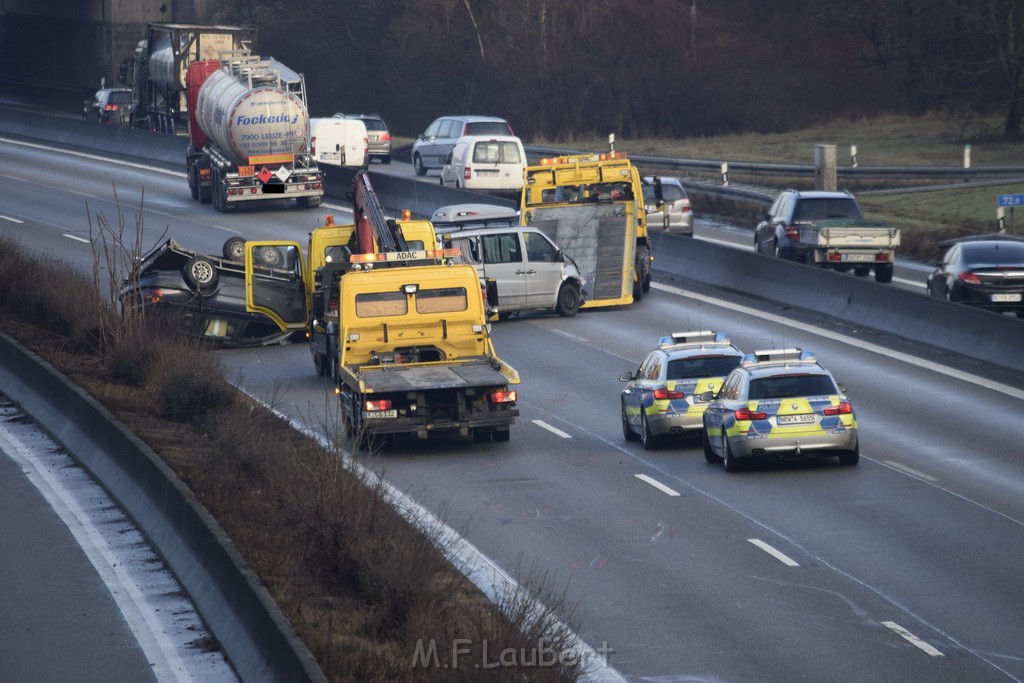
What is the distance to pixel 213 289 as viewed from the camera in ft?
95.7

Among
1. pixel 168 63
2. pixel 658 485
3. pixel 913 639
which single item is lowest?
pixel 658 485

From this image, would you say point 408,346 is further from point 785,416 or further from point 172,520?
point 172,520

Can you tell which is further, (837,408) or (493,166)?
(493,166)

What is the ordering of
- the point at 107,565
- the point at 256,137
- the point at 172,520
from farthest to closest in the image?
the point at 256,137 < the point at 172,520 < the point at 107,565

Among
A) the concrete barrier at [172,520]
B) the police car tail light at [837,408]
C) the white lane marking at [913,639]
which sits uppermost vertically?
the police car tail light at [837,408]

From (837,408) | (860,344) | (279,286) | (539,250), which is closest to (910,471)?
(837,408)

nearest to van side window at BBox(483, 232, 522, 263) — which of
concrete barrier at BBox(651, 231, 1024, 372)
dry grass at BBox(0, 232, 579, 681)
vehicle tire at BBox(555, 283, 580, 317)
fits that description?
vehicle tire at BBox(555, 283, 580, 317)

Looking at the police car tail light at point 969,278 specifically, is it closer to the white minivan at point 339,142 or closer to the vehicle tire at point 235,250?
the vehicle tire at point 235,250

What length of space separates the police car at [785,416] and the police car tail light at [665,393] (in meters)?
1.24

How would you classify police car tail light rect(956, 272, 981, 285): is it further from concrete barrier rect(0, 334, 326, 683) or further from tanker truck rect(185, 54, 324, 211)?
tanker truck rect(185, 54, 324, 211)

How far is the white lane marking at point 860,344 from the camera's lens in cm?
2525

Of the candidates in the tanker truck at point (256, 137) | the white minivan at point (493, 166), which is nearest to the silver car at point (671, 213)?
the white minivan at point (493, 166)

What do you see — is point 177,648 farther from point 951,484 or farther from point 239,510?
point 951,484

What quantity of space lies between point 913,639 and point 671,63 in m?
60.9
